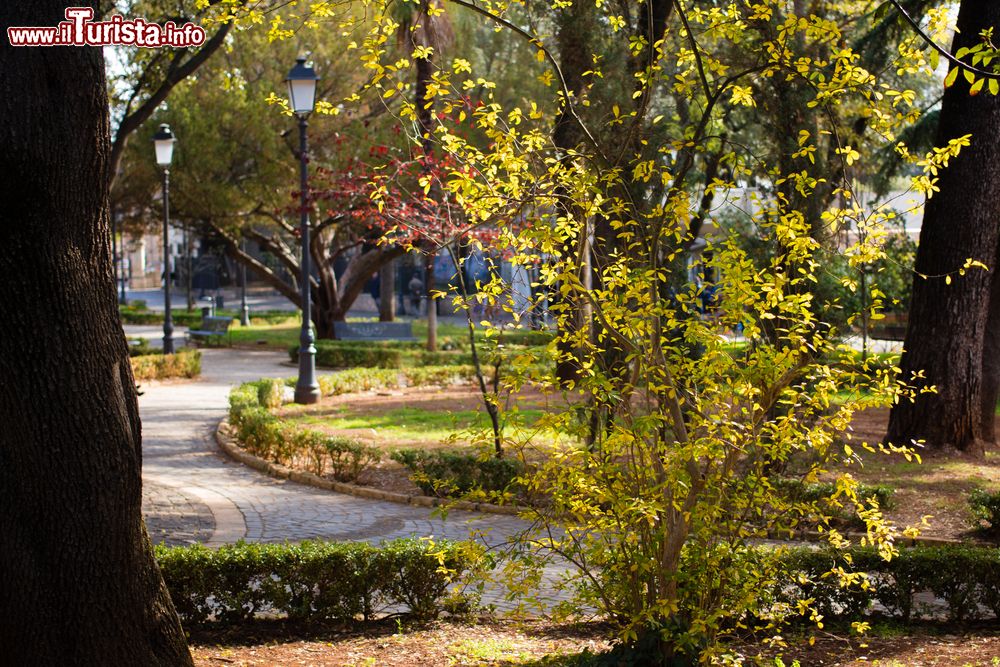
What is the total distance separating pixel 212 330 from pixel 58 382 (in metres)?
26.2

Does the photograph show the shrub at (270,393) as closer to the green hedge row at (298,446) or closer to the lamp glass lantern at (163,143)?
the green hedge row at (298,446)

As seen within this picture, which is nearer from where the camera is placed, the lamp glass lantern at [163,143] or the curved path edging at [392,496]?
the curved path edging at [392,496]

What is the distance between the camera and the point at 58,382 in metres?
4.64

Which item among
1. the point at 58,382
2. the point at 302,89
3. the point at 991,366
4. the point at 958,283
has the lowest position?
the point at 991,366

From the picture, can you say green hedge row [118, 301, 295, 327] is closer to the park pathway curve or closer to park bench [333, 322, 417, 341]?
park bench [333, 322, 417, 341]

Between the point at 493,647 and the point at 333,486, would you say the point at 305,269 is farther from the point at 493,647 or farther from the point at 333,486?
the point at 493,647

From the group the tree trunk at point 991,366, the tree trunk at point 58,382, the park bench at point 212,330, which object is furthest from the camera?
the park bench at point 212,330

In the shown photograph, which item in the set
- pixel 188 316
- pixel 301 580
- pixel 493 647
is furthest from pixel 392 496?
pixel 188 316

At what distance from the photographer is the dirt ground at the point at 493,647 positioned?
5691 millimetres

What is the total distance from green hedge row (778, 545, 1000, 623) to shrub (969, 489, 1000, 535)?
2.20 metres

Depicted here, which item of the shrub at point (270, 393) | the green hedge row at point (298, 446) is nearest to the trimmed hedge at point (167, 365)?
the shrub at point (270, 393)

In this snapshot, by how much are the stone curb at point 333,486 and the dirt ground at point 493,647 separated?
2.67 m

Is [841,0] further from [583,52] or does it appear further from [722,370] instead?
[722,370]

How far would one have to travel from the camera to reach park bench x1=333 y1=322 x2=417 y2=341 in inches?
1048
